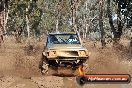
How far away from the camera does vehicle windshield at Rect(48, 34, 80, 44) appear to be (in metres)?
14.2

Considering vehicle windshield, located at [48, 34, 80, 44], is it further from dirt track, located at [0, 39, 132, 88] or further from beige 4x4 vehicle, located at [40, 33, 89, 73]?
dirt track, located at [0, 39, 132, 88]

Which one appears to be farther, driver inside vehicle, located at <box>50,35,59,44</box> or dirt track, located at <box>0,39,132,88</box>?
driver inside vehicle, located at <box>50,35,59,44</box>

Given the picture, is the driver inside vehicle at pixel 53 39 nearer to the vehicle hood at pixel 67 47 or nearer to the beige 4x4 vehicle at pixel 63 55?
the beige 4x4 vehicle at pixel 63 55

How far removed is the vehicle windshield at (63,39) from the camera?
14.2 meters

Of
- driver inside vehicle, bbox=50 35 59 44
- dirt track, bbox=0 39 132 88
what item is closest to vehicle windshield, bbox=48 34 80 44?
driver inside vehicle, bbox=50 35 59 44

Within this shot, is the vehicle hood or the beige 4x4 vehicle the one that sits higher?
the vehicle hood

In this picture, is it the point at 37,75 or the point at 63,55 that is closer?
the point at 63,55

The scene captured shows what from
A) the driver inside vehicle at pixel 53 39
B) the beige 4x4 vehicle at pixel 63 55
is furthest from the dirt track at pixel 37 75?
the driver inside vehicle at pixel 53 39

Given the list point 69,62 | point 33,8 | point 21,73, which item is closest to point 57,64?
point 69,62

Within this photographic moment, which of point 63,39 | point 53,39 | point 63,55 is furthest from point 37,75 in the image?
point 63,55

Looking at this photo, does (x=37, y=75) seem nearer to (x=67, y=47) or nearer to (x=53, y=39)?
(x=53, y=39)

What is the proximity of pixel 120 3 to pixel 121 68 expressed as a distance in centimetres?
1238

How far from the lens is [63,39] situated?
564 inches

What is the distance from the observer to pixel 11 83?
12.8m
